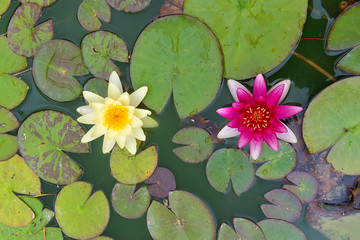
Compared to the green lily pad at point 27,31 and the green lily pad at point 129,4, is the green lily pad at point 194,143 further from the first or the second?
the green lily pad at point 27,31

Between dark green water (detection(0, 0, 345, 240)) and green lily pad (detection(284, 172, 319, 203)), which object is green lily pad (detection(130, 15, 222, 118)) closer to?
dark green water (detection(0, 0, 345, 240))

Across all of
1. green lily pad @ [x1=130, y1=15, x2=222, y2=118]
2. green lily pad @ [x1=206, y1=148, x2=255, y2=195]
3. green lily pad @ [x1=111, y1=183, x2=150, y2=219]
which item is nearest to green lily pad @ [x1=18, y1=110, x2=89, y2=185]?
green lily pad @ [x1=111, y1=183, x2=150, y2=219]

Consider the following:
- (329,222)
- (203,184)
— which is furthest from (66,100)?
(329,222)

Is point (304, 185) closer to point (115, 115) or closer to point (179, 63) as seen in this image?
point (179, 63)

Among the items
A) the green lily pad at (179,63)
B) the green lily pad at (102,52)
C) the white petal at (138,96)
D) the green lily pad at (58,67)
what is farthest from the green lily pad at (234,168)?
the green lily pad at (58,67)

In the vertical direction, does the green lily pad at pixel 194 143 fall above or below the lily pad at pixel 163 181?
above

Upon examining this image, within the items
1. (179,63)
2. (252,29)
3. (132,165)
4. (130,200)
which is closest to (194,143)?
(132,165)
